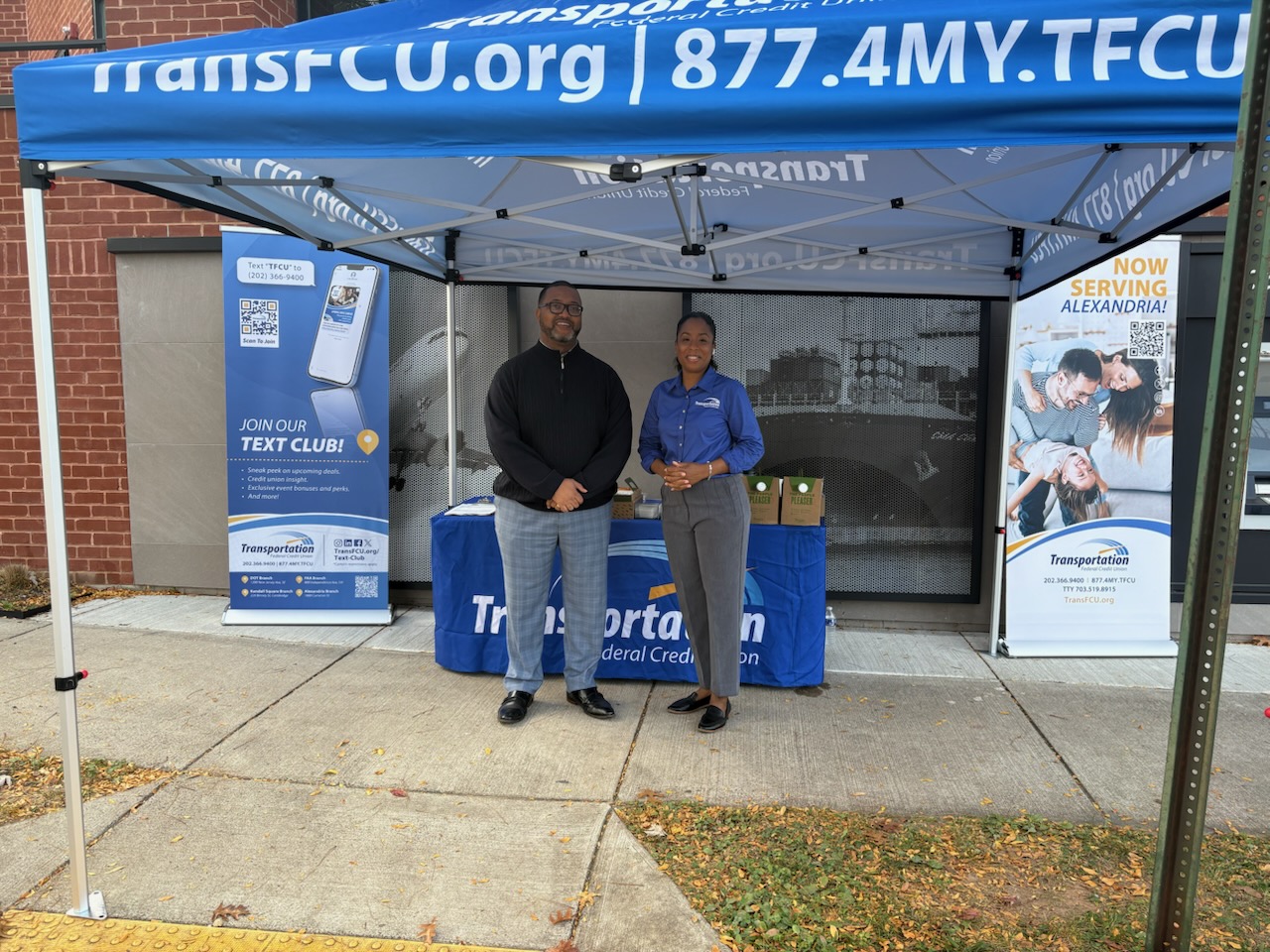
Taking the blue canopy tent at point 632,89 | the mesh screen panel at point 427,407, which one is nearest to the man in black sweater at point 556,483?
the blue canopy tent at point 632,89

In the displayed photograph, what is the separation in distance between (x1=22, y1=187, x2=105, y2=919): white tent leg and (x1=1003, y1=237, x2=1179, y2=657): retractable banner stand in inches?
190

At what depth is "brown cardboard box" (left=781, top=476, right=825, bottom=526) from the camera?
4469 millimetres

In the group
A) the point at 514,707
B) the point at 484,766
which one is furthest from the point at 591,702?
the point at 484,766

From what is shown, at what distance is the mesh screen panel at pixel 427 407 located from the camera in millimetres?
6160

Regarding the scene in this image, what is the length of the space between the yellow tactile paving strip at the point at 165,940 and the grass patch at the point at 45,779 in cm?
81

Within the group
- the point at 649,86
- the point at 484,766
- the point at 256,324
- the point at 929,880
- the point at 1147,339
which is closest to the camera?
the point at 649,86

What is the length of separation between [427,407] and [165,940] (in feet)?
13.7

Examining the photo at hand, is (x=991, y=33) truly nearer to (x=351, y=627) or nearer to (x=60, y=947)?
(x=60, y=947)

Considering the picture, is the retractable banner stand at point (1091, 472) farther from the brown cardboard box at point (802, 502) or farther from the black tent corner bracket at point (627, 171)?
the black tent corner bracket at point (627, 171)

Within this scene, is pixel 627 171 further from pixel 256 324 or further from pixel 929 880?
pixel 256 324

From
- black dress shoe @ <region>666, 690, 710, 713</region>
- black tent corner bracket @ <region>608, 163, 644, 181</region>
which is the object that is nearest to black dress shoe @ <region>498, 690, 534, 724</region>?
black dress shoe @ <region>666, 690, 710, 713</region>

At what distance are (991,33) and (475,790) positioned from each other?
3.10 metres

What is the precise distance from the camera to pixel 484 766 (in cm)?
370

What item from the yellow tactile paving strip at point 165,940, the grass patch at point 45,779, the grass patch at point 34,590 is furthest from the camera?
the grass patch at point 34,590
